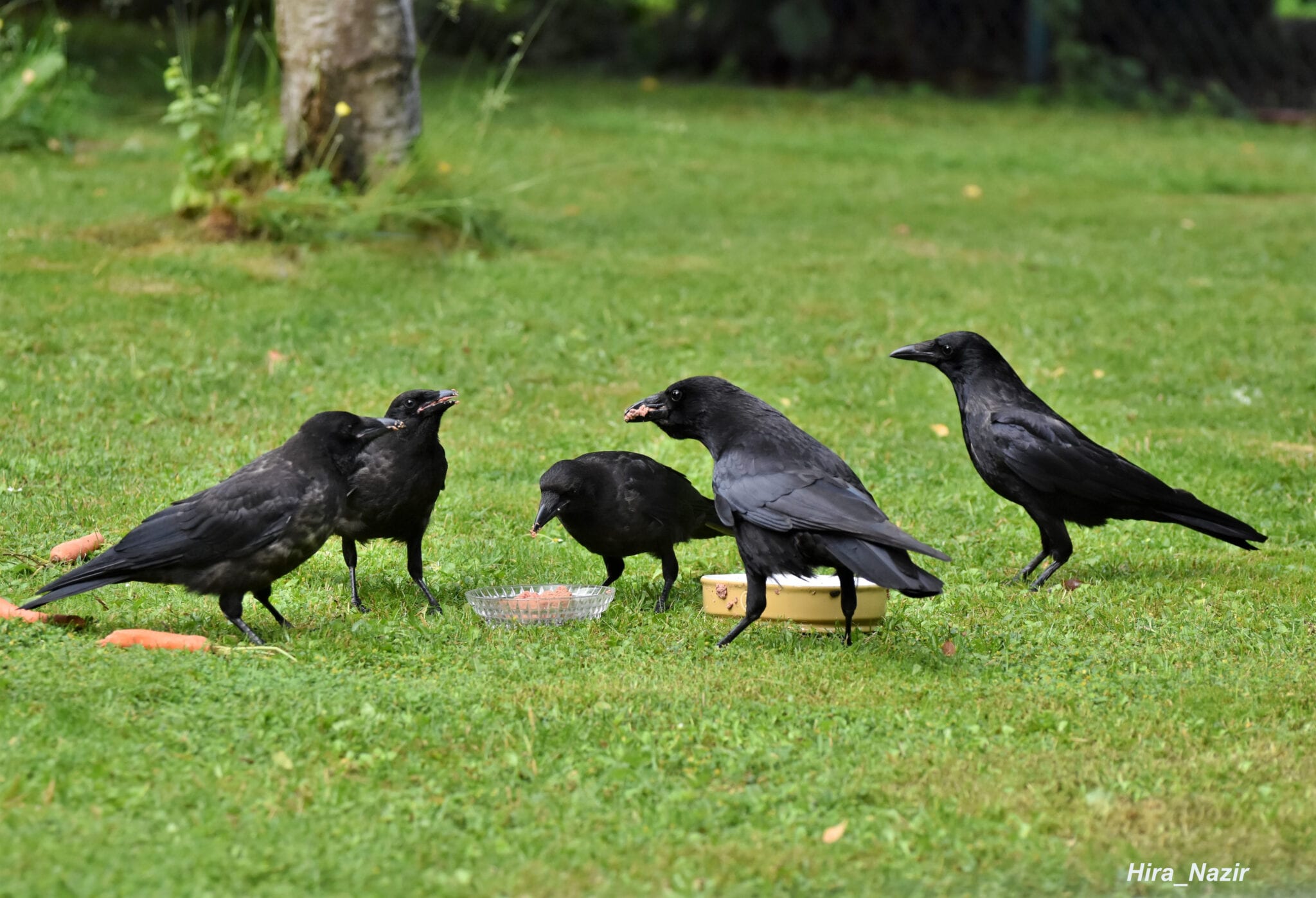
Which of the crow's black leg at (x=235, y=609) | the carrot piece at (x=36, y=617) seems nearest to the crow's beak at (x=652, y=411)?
the crow's black leg at (x=235, y=609)

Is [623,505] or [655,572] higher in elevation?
[623,505]

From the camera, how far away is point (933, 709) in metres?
5.55

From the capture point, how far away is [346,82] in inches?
497

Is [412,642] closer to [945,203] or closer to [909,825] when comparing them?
[909,825]

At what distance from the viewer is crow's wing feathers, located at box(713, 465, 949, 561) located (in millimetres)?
5918

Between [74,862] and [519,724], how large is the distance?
1585 mm

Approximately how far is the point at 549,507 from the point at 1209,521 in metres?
3.31

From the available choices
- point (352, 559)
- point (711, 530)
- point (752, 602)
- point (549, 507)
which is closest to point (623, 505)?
point (549, 507)

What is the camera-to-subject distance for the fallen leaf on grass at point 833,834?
14.8ft

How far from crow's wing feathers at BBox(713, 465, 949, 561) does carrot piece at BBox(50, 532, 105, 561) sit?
2.99 m

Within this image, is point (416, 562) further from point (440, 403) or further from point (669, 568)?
point (669, 568)

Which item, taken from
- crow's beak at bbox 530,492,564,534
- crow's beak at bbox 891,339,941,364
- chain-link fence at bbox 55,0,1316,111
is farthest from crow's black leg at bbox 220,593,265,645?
chain-link fence at bbox 55,0,1316,111

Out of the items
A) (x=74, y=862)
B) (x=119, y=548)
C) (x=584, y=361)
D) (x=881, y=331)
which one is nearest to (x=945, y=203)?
(x=881, y=331)

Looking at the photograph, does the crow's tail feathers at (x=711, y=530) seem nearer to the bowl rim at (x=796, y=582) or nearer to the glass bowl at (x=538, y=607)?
the bowl rim at (x=796, y=582)
